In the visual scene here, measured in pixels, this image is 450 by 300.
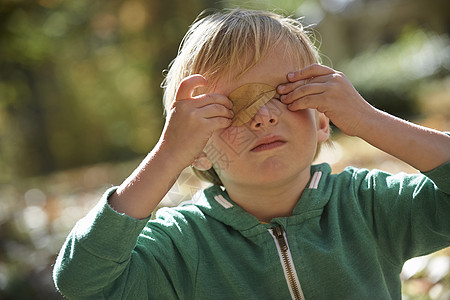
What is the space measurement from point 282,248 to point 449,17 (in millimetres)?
30090

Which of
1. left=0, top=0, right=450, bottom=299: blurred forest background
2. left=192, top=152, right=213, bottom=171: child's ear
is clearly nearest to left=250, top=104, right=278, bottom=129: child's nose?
left=192, top=152, right=213, bottom=171: child's ear

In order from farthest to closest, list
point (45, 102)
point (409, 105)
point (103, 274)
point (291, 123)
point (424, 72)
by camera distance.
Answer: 1. point (45, 102)
2. point (424, 72)
3. point (409, 105)
4. point (291, 123)
5. point (103, 274)

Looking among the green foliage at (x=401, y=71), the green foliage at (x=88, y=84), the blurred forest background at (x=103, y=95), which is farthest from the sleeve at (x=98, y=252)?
the green foliage at (x=401, y=71)

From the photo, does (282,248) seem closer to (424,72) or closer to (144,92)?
(424,72)

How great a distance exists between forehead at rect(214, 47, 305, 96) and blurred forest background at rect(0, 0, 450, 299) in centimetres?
100

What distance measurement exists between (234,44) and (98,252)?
3.24 feet

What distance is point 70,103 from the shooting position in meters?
Answer: 21.8

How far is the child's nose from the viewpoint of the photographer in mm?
1941

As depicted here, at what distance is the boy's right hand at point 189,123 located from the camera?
1.82m

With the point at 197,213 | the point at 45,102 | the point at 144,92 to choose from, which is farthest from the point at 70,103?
the point at 197,213

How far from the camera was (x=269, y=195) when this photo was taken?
2117mm

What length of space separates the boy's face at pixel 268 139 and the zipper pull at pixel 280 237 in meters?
0.21

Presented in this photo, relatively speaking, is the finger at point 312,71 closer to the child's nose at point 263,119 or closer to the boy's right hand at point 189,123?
the child's nose at point 263,119

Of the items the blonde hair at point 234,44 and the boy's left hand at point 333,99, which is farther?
the blonde hair at point 234,44
